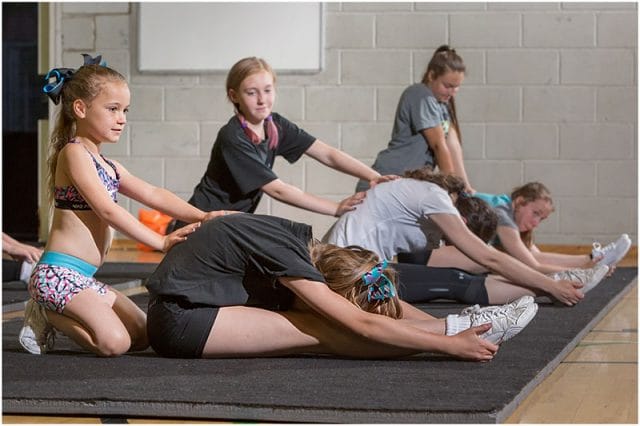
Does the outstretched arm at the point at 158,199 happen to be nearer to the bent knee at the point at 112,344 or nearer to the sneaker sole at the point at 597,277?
the bent knee at the point at 112,344

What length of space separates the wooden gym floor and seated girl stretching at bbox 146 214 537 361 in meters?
0.21

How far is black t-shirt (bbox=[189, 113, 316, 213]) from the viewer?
4398 mm

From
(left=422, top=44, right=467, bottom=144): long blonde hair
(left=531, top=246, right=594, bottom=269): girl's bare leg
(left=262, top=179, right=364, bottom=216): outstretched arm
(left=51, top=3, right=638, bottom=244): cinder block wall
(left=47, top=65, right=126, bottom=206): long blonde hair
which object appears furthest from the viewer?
(left=51, top=3, right=638, bottom=244): cinder block wall

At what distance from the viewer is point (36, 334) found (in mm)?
3186

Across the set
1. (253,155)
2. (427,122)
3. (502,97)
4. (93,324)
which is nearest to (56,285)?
(93,324)

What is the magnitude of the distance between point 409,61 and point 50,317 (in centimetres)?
470

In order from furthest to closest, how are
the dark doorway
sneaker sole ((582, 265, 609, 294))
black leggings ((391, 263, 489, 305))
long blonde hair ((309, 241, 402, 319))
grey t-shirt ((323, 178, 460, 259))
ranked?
the dark doorway < sneaker sole ((582, 265, 609, 294)) < black leggings ((391, 263, 489, 305)) < grey t-shirt ((323, 178, 460, 259)) < long blonde hair ((309, 241, 402, 319))

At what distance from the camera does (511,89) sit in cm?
738

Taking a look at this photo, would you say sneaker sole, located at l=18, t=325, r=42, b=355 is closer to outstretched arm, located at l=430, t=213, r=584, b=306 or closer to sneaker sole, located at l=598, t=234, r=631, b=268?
outstretched arm, located at l=430, t=213, r=584, b=306

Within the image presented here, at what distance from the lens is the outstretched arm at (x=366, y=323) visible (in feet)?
9.14

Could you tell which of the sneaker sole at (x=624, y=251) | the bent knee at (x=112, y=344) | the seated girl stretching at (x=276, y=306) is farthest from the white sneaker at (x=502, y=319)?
the sneaker sole at (x=624, y=251)

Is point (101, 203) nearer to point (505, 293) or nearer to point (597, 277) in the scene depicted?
point (505, 293)

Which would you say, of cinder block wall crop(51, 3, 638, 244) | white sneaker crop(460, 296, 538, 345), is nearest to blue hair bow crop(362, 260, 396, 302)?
white sneaker crop(460, 296, 538, 345)

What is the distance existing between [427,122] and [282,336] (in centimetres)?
273
